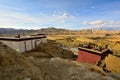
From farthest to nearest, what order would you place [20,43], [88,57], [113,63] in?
[20,43], [88,57], [113,63]

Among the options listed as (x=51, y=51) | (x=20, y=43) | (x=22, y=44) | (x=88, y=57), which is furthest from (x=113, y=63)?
(x=51, y=51)

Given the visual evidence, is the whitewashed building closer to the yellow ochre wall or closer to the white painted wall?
the white painted wall

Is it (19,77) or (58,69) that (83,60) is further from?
(19,77)

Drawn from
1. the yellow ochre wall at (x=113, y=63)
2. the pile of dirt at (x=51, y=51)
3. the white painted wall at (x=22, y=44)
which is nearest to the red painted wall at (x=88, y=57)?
the yellow ochre wall at (x=113, y=63)

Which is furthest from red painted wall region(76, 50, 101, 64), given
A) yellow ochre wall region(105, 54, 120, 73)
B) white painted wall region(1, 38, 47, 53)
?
white painted wall region(1, 38, 47, 53)

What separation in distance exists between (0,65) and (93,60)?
1768cm

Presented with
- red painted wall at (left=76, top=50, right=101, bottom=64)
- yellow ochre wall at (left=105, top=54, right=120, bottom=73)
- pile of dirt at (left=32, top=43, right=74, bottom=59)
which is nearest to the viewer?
yellow ochre wall at (left=105, top=54, right=120, bottom=73)

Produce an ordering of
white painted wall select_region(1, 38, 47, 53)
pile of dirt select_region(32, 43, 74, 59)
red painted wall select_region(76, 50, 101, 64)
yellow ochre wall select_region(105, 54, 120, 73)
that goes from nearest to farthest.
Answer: yellow ochre wall select_region(105, 54, 120, 73), red painted wall select_region(76, 50, 101, 64), white painted wall select_region(1, 38, 47, 53), pile of dirt select_region(32, 43, 74, 59)

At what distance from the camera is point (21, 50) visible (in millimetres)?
35750

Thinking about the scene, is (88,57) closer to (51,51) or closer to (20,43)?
(20,43)

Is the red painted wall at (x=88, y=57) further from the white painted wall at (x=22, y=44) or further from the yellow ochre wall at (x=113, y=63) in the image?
the white painted wall at (x=22, y=44)

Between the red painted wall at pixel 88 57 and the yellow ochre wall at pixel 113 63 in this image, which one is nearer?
the yellow ochre wall at pixel 113 63

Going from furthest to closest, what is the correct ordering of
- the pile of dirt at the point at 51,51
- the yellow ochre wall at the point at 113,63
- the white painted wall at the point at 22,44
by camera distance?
the pile of dirt at the point at 51,51 → the white painted wall at the point at 22,44 → the yellow ochre wall at the point at 113,63

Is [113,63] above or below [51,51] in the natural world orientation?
above
